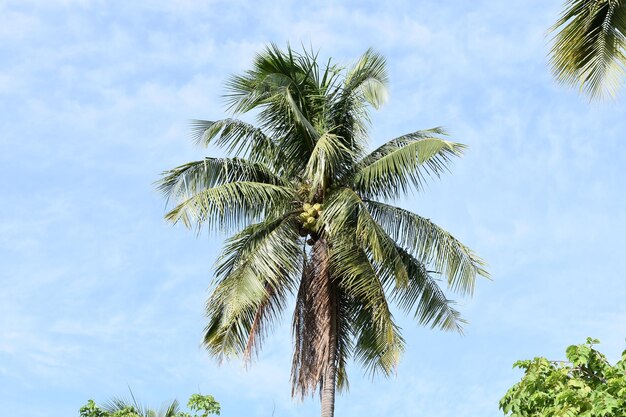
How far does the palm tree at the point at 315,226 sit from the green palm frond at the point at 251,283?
23 mm

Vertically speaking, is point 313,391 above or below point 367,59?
below

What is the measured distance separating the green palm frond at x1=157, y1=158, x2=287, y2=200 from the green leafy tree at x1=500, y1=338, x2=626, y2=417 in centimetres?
708

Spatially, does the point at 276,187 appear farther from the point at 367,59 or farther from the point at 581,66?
the point at 581,66

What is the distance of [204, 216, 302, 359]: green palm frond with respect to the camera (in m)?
17.9

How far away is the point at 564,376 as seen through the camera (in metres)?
13.3

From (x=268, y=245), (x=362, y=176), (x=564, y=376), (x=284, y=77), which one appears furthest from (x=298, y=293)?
(x=564, y=376)

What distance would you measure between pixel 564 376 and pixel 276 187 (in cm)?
709

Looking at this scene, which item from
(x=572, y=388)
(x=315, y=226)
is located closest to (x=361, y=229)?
(x=315, y=226)

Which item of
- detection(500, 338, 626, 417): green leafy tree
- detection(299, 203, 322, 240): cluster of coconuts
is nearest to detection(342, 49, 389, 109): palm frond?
detection(299, 203, 322, 240): cluster of coconuts

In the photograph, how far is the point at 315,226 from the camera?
1852 cm

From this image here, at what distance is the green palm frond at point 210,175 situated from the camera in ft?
62.3

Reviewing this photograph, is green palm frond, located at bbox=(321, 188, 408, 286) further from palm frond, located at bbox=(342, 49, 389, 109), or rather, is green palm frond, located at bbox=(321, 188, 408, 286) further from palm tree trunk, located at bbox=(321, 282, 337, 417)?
palm frond, located at bbox=(342, 49, 389, 109)

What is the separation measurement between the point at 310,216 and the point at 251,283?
169 cm

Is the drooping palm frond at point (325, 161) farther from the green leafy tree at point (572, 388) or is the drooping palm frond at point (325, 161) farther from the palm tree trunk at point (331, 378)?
the green leafy tree at point (572, 388)
